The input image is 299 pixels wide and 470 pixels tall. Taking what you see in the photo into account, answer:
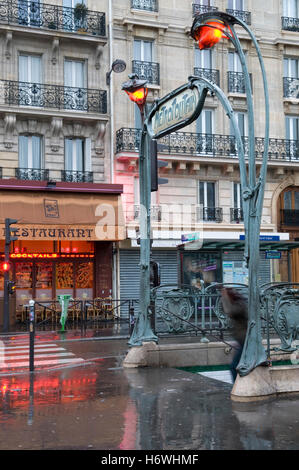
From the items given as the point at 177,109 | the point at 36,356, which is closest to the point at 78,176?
the point at 36,356

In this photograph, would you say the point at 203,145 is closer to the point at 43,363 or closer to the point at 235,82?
the point at 235,82

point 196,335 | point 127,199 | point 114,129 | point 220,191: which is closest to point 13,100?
point 114,129

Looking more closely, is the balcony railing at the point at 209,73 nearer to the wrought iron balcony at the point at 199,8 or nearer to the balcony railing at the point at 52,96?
the wrought iron balcony at the point at 199,8

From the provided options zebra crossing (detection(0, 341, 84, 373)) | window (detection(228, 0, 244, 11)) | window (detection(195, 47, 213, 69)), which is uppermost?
window (detection(228, 0, 244, 11))

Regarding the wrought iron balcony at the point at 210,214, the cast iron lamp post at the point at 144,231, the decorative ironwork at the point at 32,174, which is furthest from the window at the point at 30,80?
the cast iron lamp post at the point at 144,231

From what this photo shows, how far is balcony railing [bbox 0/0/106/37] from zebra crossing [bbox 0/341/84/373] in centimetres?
1313

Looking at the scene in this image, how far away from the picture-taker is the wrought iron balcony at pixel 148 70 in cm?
2341

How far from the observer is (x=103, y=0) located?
76.2ft

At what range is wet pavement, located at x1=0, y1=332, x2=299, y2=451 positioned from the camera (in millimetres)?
5262

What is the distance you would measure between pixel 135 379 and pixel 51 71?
54.1 feet

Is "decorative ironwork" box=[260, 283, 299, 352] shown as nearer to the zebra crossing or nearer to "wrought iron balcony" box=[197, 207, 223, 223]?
the zebra crossing

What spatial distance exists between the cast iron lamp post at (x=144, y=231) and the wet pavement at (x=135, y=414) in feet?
2.41

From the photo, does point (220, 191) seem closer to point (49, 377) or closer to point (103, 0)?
point (103, 0)

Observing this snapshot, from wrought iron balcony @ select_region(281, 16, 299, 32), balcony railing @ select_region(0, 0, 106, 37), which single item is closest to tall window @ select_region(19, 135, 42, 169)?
balcony railing @ select_region(0, 0, 106, 37)
